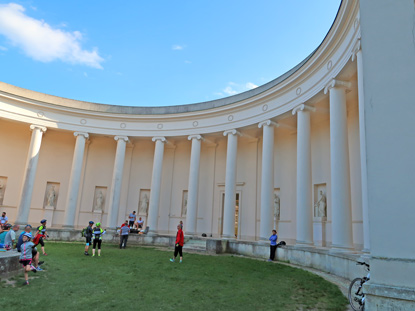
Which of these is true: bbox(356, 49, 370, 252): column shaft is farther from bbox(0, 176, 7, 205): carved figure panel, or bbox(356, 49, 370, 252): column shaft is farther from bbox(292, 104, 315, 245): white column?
bbox(0, 176, 7, 205): carved figure panel

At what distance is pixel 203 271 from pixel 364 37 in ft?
30.7

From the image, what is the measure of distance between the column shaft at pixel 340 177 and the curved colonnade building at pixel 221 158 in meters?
0.04

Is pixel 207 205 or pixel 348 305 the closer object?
pixel 348 305

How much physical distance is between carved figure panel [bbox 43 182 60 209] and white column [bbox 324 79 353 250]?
23965 millimetres

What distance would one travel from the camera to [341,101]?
591 inches

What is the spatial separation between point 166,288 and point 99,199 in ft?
71.9

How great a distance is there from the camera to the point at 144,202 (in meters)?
29.1

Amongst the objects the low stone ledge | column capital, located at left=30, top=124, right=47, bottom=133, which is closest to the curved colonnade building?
column capital, located at left=30, top=124, right=47, bottom=133

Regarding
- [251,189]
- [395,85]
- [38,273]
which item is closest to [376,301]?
[395,85]

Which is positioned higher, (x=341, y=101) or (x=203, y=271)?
(x=341, y=101)

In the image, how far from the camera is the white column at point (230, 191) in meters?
22.0

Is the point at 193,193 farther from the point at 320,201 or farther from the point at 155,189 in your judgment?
the point at 320,201

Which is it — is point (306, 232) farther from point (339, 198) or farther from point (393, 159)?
point (393, 159)

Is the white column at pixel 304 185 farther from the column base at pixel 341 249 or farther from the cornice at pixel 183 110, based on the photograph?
the column base at pixel 341 249
